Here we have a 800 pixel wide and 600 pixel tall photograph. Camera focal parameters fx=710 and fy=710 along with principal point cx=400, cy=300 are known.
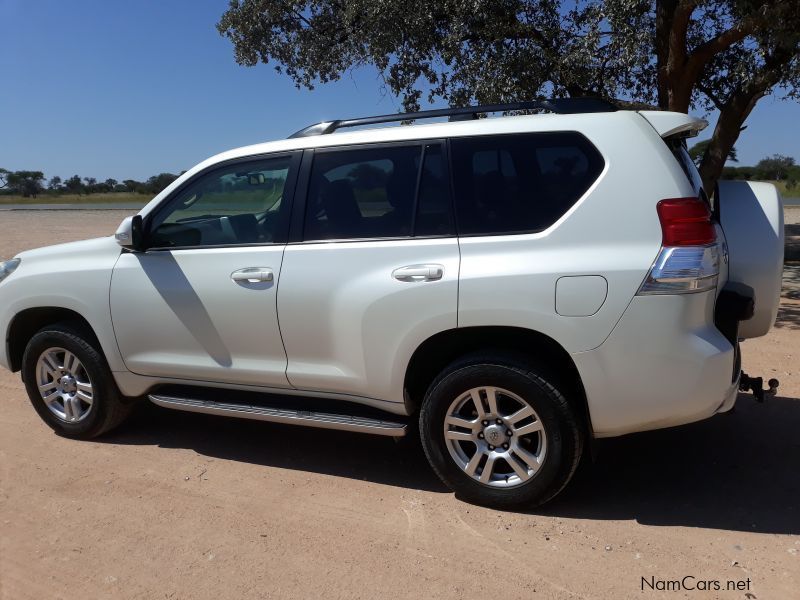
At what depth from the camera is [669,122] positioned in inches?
138

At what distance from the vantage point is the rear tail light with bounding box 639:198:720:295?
3.19m

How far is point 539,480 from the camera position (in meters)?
3.53

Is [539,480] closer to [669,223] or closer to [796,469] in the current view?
[669,223]

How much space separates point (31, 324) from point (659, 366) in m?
4.14

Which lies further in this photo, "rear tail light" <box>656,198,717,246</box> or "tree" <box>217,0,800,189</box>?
"tree" <box>217,0,800,189</box>

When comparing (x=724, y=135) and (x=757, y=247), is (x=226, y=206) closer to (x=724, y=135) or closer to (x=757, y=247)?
(x=757, y=247)

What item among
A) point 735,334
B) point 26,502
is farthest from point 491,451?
point 26,502

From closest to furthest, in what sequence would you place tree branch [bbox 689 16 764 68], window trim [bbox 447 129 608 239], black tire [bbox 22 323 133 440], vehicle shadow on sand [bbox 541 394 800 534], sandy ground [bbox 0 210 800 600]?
sandy ground [bbox 0 210 800 600] < window trim [bbox 447 129 608 239] < vehicle shadow on sand [bbox 541 394 800 534] < black tire [bbox 22 323 133 440] < tree branch [bbox 689 16 764 68]

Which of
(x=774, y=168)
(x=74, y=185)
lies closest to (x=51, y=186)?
(x=74, y=185)

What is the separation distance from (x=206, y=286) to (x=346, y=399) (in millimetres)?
1071

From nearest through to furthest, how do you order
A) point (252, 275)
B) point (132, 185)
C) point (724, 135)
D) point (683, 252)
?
point (683, 252) < point (252, 275) < point (724, 135) < point (132, 185)

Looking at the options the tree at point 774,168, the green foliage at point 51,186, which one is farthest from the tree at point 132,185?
the tree at point 774,168

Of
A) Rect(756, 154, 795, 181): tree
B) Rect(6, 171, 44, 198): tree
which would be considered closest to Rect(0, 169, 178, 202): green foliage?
Rect(6, 171, 44, 198): tree

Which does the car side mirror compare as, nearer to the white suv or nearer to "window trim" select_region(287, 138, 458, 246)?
the white suv
